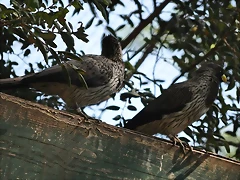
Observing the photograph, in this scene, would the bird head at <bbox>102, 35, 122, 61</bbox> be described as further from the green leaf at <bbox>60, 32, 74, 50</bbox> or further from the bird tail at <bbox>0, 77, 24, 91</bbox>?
the green leaf at <bbox>60, 32, 74, 50</bbox>

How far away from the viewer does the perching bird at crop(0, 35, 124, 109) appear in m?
2.78

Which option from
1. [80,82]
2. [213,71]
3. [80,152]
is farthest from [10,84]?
[213,71]

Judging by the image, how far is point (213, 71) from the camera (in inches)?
129

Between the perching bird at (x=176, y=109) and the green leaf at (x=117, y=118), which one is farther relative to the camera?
the green leaf at (x=117, y=118)

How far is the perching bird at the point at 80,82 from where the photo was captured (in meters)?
2.78

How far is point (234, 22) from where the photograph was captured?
11.3 ft

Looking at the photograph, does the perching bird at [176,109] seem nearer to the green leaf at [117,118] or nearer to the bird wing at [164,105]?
the bird wing at [164,105]

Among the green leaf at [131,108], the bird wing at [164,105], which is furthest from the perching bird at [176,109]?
the green leaf at [131,108]

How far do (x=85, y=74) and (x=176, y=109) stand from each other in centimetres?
50

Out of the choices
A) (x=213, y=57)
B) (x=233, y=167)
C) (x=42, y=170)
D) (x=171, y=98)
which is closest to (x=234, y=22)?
(x=213, y=57)

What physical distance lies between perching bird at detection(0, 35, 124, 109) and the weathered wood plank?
2.99 feet

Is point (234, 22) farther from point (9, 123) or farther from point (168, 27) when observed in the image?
point (9, 123)

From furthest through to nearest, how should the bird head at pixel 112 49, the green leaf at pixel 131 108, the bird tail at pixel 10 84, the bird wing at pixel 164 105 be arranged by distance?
the bird head at pixel 112 49
the green leaf at pixel 131 108
the bird wing at pixel 164 105
the bird tail at pixel 10 84

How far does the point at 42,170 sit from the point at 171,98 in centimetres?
144
